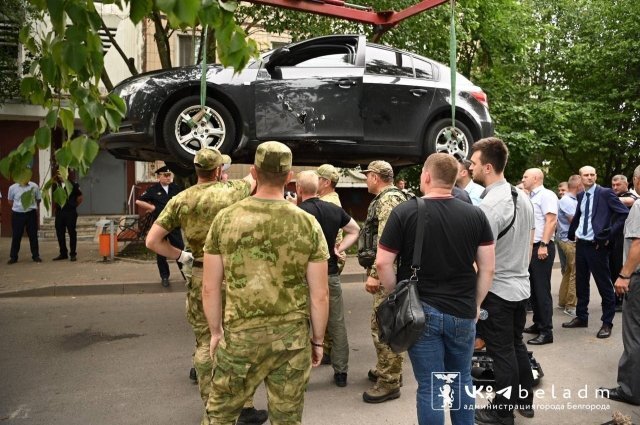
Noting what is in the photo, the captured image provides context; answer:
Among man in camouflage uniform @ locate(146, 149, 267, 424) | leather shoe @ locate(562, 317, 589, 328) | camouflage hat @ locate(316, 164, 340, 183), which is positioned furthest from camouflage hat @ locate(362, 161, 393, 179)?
leather shoe @ locate(562, 317, 589, 328)

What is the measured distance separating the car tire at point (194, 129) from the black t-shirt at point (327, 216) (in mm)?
1088

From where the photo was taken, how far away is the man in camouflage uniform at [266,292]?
260 centimetres

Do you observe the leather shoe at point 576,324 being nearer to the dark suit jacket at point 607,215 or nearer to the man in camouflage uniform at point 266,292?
the dark suit jacket at point 607,215

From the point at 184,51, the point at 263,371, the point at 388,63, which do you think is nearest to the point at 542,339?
the point at 388,63

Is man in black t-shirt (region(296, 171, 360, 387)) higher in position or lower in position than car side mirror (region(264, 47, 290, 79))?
lower

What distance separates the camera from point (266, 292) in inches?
103

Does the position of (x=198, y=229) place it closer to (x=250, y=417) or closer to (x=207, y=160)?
(x=207, y=160)

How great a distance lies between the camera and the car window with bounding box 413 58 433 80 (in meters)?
5.91

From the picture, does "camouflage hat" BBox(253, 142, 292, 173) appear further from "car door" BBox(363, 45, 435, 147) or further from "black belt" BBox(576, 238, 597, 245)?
"black belt" BBox(576, 238, 597, 245)

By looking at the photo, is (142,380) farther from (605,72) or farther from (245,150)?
(605,72)

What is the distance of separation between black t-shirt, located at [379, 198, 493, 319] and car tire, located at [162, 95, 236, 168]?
8.44 feet

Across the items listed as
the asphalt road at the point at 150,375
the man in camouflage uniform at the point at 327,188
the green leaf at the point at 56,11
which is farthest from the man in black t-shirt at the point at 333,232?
the green leaf at the point at 56,11

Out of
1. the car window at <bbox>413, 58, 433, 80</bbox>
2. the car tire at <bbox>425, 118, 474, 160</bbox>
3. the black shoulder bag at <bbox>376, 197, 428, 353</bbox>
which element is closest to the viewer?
the black shoulder bag at <bbox>376, 197, 428, 353</bbox>

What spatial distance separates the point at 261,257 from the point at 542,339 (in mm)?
4311
